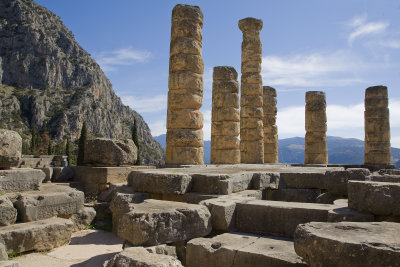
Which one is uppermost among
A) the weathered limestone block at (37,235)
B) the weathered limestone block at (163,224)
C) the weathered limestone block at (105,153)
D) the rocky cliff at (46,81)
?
the rocky cliff at (46,81)

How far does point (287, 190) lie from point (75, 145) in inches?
2823

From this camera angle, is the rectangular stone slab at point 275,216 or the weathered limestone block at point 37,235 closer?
the rectangular stone slab at point 275,216

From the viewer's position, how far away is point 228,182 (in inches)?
215

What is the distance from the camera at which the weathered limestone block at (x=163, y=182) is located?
560cm

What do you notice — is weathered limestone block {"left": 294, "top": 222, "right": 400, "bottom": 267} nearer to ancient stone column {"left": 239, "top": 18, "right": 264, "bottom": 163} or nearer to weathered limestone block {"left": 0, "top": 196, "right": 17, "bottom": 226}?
weathered limestone block {"left": 0, "top": 196, "right": 17, "bottom": 226}

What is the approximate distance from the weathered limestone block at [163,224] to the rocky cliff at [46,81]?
71.9m

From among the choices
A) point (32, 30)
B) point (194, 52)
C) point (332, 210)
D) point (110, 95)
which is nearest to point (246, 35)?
point (194, 52)

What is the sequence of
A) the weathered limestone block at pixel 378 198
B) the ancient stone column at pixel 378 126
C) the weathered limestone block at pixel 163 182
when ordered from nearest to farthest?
1. the weathered limestone block at pixel 378 198
2. the weathered limestone block at pixel 163 182
3. the ancient stone column at pixel 378 126

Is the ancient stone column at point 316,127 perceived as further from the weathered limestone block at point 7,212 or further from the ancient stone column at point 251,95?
the weathered limestone block at point 7,212

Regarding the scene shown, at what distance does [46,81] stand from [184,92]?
81998 mm

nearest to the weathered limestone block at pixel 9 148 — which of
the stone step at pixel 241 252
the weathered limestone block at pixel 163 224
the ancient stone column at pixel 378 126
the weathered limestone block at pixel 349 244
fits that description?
the weathered limestone block at pixel 163 224

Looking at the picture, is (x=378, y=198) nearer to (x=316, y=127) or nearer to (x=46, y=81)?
(x=316, y=127)

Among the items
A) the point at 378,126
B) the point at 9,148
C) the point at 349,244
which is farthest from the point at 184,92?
the point at 378,126

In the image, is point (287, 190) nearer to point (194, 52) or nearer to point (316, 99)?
point (194, 52)
